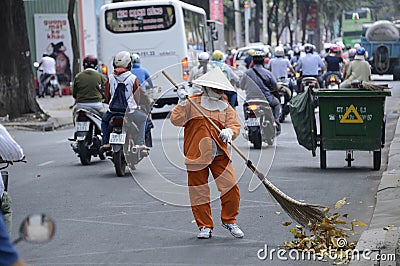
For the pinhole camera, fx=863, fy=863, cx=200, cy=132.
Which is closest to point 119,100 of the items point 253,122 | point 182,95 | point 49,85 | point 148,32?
point 253,122

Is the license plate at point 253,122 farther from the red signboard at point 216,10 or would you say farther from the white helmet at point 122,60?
the red signboard at point 216,10

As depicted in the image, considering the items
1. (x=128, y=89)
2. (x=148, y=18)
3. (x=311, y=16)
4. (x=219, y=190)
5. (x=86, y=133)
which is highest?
(x=148, y=18)

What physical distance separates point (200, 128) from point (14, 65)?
14.2m

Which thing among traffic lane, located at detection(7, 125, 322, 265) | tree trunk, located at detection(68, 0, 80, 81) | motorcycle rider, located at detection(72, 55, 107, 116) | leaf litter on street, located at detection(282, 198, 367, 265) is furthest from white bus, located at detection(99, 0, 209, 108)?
leaf litter on street, located at detection(282, 198, 367, 265)

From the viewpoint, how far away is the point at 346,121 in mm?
11469

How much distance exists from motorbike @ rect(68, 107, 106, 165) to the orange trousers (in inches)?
211

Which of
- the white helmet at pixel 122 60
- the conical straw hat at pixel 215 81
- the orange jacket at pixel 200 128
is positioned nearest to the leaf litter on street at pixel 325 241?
the orange jacket at pixel 200 128

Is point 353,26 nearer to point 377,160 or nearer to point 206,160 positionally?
point 377,160

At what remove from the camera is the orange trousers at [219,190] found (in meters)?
7.52

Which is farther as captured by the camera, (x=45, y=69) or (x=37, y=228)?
(x=45, y=69)

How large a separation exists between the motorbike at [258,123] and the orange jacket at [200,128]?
612 cm

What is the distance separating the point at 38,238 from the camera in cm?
321

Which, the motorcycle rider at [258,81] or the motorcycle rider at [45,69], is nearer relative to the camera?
the motorcycle rider at [258,81]

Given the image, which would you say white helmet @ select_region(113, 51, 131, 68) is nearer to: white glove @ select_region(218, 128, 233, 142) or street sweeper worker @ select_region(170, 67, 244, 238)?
street sweeper worker @ select_region(170, 67, 244, 238)
